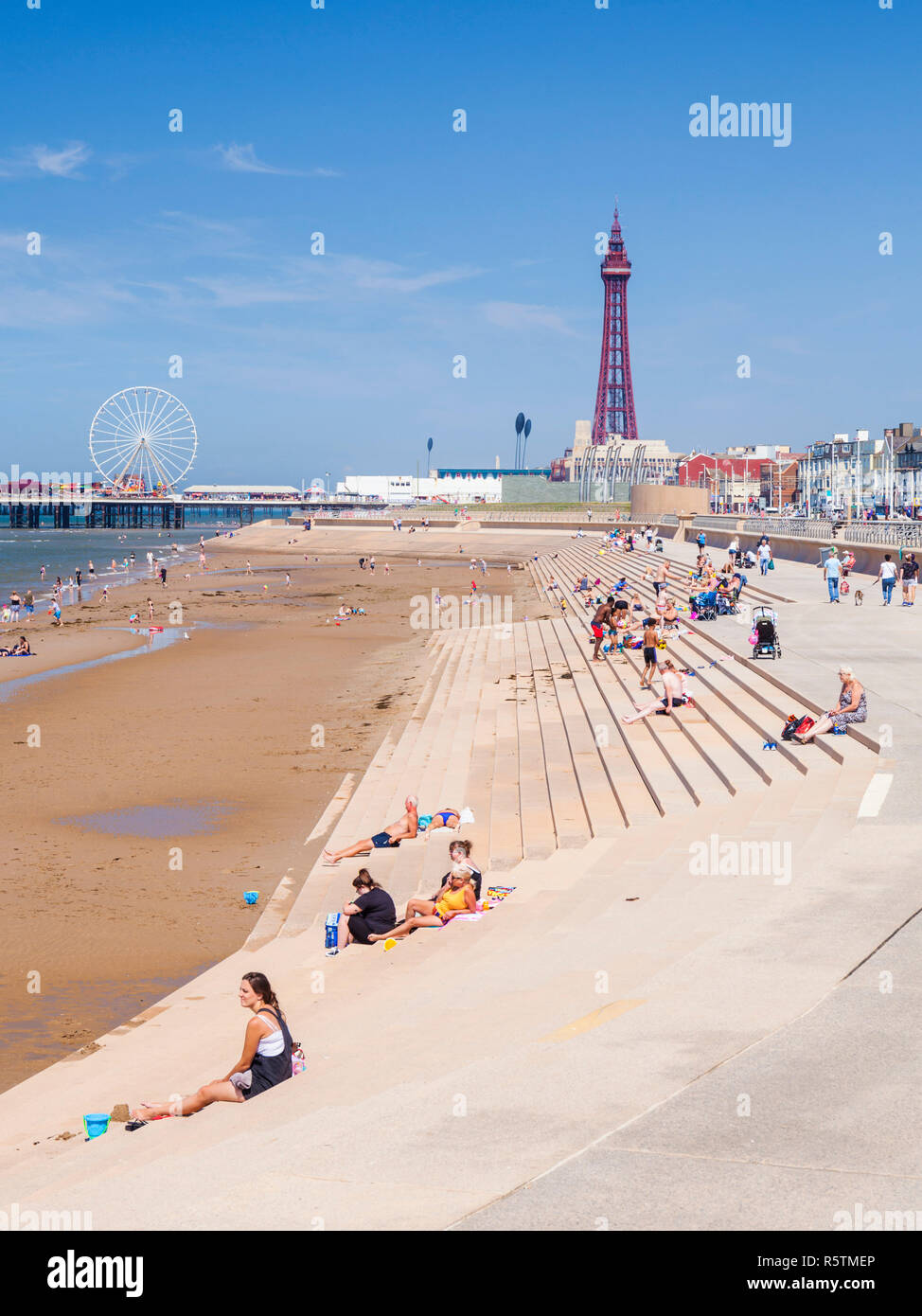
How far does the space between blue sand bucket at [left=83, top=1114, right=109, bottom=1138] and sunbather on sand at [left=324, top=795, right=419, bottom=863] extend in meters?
5.91

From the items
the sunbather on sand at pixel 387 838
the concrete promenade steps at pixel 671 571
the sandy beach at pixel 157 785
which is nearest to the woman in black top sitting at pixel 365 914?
the sandy beach at pixel 157 785

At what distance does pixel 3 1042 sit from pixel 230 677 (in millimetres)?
19136

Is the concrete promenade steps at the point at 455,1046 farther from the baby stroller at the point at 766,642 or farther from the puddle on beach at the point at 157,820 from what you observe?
the baby stroller at the point at 766,642

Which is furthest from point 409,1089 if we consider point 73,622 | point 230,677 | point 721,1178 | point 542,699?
point 73,622

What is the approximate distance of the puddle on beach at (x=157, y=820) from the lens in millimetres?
14336

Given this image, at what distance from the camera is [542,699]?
20.1 meters

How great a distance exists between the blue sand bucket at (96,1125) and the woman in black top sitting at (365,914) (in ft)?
10.8

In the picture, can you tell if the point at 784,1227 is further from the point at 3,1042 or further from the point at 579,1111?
the point at 3,1042

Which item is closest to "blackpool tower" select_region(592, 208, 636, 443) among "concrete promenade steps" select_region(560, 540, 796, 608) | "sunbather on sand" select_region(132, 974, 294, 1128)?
"concrete promenade steps" select_region(560, 540, 796, 608)

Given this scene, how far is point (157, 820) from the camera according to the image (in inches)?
585

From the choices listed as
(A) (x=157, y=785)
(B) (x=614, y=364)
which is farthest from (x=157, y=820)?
(B) (x=614, y=364)

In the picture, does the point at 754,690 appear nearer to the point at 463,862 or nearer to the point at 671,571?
the point at 463,862

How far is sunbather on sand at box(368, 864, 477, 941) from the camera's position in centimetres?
973

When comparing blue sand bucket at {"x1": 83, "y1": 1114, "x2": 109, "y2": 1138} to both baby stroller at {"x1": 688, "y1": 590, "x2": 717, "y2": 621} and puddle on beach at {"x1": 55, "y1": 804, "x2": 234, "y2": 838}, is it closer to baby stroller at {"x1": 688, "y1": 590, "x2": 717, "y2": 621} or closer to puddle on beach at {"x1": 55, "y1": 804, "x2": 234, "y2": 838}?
puddle on beach at {"x1": 55, "y1": 804, "x2": 234, "y2": 838}
